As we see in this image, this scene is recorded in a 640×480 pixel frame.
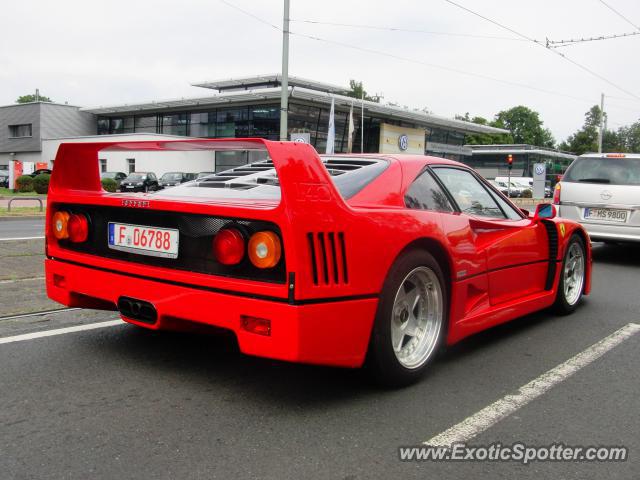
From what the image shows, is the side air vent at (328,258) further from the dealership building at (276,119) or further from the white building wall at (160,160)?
the white building wall at (160,160)

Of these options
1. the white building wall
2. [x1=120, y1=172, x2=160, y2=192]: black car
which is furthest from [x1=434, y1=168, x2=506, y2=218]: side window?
the white building wall

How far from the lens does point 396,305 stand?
130 inches

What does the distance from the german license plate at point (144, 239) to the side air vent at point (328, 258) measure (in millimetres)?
814

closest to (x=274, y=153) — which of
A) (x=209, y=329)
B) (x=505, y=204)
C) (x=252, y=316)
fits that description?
(x=252, y=316)

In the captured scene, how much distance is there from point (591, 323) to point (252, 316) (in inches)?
133

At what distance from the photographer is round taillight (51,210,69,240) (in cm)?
372

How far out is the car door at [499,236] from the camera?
3.97 m

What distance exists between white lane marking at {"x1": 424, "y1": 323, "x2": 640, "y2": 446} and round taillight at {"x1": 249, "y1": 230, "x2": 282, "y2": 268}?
1042mm

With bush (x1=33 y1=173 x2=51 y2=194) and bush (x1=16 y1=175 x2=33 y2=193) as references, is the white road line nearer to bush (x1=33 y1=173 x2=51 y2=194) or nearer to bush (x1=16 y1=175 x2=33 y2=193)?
bush (x1=33 y1=173 x2=51 y2=194)

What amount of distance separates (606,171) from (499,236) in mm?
5680

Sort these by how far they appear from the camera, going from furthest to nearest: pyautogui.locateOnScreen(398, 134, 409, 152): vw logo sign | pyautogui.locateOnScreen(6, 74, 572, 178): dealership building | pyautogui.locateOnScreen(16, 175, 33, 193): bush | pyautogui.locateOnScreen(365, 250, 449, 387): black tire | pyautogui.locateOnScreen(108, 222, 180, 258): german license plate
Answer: pyautogui.locateOnScreen(398, 134, 409, 152): vw logo sign
pyautogui.locateOnScreen(6, 74, 572, 178): dealership building
pyautogui.locateOnScreen(16, 175, 33, 193): bush
pyautogui.locateOnScreen(108, 222, 180, 258): german license plate
pyautogui.locateOnScreen(365, 250, 449, 387): black tire

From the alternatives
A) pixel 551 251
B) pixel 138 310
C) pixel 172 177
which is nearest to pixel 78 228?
pixel 138 310

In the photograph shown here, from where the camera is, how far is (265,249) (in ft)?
9.21

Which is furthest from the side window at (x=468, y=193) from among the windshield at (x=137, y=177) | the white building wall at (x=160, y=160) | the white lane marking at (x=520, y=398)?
the white building wall at (x=160, y=160)
